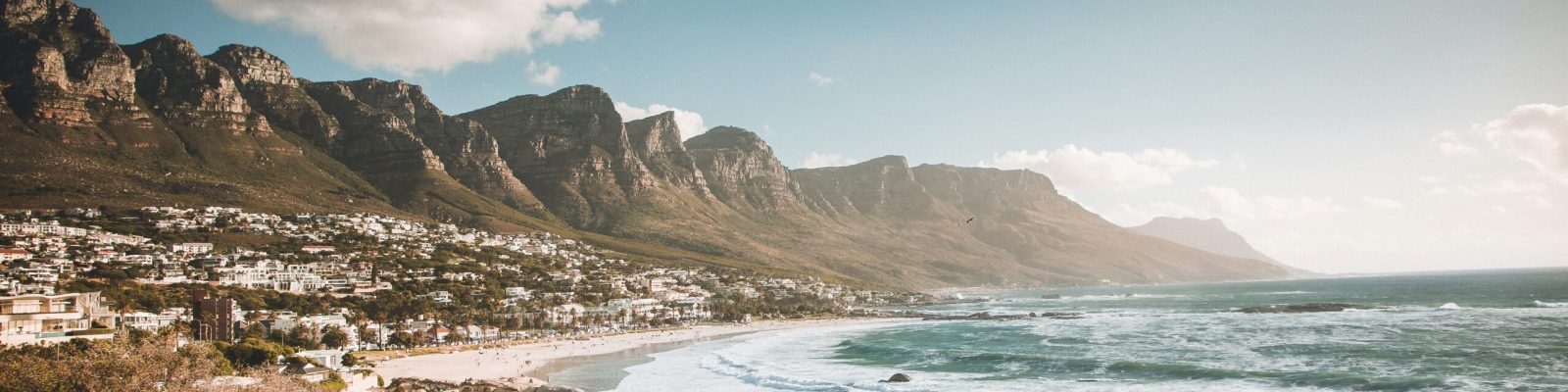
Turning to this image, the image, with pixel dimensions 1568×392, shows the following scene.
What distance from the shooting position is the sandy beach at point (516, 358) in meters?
55.2

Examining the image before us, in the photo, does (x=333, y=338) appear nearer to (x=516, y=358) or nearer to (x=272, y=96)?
(x=516, y=358)

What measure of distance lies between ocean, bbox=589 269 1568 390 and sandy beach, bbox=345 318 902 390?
259 inches

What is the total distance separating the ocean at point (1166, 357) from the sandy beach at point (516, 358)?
6571 mm

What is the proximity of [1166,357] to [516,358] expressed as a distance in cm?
5178

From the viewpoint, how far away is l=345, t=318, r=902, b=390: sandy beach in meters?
55.2

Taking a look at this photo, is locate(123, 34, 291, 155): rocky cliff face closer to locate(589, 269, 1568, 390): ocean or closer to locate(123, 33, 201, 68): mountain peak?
locate(123, 33, 201, 68): mountain peak

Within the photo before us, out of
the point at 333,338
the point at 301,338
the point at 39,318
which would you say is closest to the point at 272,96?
the point at 333,338

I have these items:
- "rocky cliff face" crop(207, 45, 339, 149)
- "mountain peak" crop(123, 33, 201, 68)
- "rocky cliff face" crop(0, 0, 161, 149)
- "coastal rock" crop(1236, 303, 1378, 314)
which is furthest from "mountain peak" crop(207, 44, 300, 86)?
"coastal rock" crop(1236, 303, 1378, 314)

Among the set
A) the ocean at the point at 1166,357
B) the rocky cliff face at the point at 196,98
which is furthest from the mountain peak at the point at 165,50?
the ocean at the point at 1166,357

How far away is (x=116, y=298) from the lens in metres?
66.3

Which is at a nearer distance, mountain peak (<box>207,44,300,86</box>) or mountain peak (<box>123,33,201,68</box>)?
mountain peak (<box>123,33,201,68</box>)

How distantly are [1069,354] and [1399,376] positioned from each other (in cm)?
2144

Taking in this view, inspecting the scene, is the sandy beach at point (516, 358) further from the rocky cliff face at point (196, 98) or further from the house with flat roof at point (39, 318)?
the rocky cliff face at point (196, 98)

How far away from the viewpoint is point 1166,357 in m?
58.1
